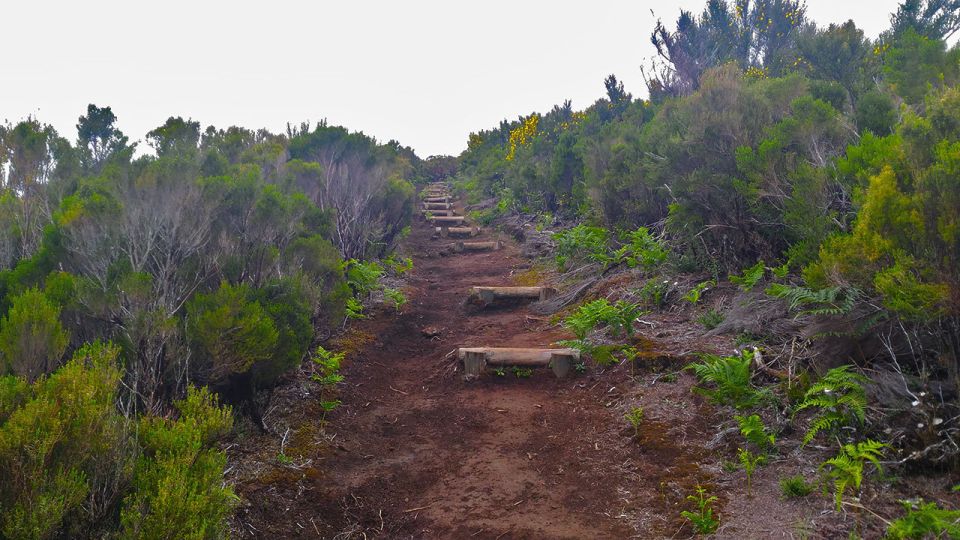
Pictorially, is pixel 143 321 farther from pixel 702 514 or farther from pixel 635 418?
pixel 702 514

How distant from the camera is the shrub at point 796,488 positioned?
3.54m

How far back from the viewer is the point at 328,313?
7102 mm

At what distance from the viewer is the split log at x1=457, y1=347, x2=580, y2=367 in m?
6.54

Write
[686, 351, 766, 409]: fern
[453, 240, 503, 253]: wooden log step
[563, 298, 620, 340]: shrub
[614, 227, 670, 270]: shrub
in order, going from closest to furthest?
[686, 351, 766, 409]: fern
[563, 298, 620, 340]: shrub
[614, 227, 670, 270]: shrub
[453, 240, 503, 253]: wooden log step

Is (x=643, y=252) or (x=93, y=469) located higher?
(x=643, y=252)

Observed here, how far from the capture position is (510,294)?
9.33 m

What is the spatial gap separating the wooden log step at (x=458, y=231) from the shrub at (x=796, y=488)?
1303 cm

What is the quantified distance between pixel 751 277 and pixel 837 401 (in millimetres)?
2689

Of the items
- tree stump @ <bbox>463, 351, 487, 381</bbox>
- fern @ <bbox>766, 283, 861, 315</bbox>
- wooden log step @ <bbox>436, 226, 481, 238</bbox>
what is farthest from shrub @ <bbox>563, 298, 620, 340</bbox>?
wooden log step @ <bbox>436, 226, 481, 238</bbox>

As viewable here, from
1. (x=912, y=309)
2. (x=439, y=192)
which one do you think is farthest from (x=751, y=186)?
(x=439, y=192)

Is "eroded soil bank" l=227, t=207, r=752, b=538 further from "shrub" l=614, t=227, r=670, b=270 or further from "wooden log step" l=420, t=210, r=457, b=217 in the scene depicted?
"wooden log step" l=420, t=210, r=457, b=217

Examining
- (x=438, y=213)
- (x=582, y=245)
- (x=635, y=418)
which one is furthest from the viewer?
(x=438, y=213)

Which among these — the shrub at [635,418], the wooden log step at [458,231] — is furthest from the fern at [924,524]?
the wooden log step at [458,231]

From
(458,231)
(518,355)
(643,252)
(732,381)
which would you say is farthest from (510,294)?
(458,231)
